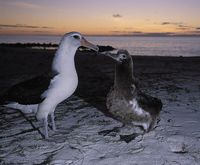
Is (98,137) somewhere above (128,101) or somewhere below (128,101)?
below

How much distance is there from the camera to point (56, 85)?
15.1ft

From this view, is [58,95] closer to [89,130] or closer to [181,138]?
[89,130]

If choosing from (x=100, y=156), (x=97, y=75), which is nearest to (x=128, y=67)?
(x=100, y=156)

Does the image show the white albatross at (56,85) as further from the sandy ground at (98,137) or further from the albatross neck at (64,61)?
the sandy ground at (98,137)

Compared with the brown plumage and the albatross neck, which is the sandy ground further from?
the albatross neck

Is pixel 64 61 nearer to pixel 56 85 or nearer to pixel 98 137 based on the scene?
pixel 56 85

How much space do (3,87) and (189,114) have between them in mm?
4768

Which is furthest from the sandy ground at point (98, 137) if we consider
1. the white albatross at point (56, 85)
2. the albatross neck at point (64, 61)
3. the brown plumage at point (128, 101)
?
the albatross neck at point (64, 61)

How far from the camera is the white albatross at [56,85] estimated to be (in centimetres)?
464

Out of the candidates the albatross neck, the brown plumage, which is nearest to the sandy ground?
the brown plumage

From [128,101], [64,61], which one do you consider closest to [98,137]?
[128,101]

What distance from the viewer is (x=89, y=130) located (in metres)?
5.03

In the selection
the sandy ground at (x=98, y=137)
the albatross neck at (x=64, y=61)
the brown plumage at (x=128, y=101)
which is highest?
the albatross neck at (x=64, y=61)

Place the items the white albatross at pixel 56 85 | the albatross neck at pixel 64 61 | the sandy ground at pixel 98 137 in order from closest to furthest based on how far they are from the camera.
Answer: the sandy ground at pixel 98 137 → the white albatross at pixel 56 85 → the albatross neck at pixel 64 61
